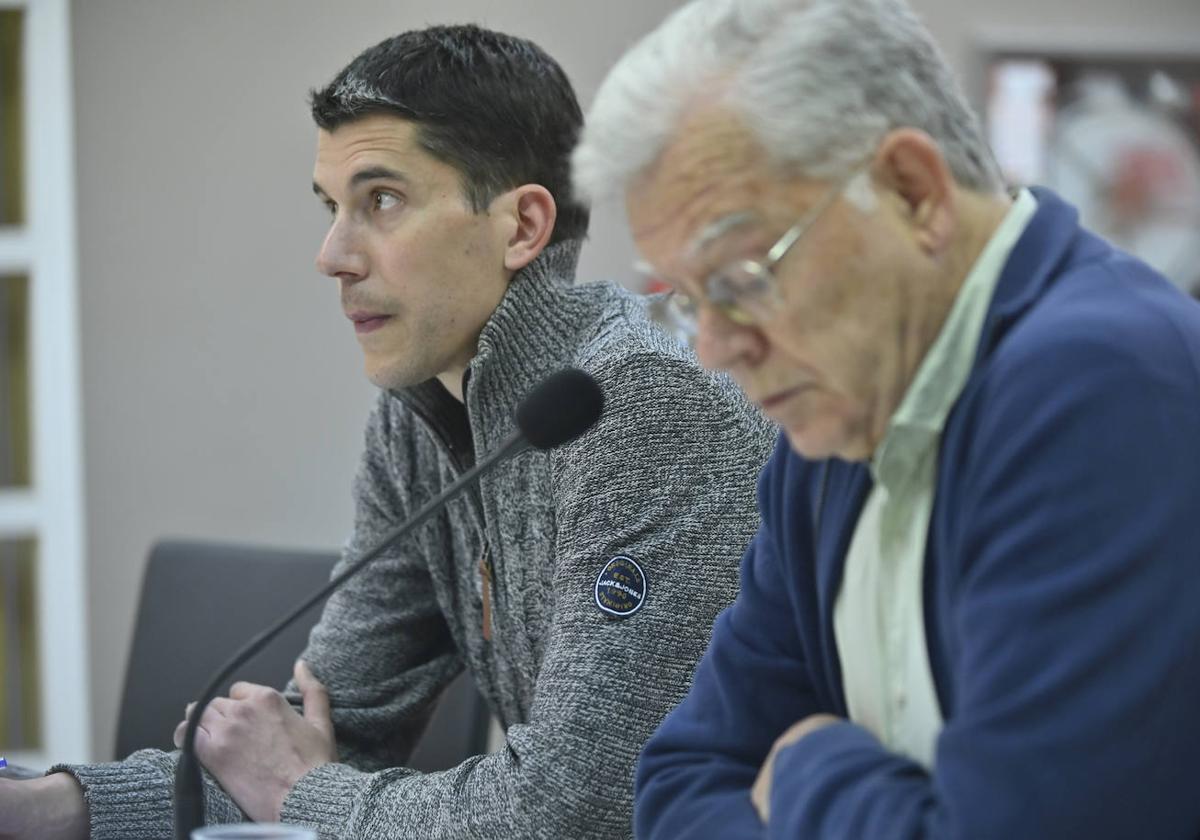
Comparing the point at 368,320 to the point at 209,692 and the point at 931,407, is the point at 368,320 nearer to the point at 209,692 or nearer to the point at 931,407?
the point at 209,692

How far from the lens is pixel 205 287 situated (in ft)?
9.43

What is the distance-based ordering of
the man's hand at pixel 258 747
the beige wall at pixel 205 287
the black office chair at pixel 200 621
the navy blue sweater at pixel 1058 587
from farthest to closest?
Result: 1. the beige wall at pixel 205 287
2. the black office chair at pixel 200 621
3. the man's hand at pixel 258 747
4. the navy blue sweater at pixel 1058 587

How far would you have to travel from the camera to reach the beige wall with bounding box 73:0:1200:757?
2.83m

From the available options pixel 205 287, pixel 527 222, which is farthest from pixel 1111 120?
pixel 527 222

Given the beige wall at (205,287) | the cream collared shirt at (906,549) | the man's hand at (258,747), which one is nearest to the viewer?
the cream collared shirt at (906,549)

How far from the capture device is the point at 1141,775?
775 mm

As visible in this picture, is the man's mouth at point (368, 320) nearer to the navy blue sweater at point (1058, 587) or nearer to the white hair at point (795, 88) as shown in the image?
the white hair at point (795, 88)

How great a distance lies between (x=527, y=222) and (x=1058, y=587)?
881mm

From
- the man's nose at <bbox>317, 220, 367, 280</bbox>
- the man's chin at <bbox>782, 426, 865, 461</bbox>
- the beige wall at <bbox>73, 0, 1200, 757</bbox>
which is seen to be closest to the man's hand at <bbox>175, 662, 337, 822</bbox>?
the man's nose at <bbox>317, 220, 367, 280</bbox>


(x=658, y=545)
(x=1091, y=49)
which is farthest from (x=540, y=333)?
(x=1091, y=49)

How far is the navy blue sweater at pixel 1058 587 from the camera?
768 millimetres

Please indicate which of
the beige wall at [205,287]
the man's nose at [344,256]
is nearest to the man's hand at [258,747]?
the man's nose at [344,256]

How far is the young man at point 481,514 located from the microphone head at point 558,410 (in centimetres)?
27

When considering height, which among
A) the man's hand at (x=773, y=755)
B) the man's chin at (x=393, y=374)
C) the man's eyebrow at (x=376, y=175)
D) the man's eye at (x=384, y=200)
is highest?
the man's eyebrow at (x=376, y=175)
